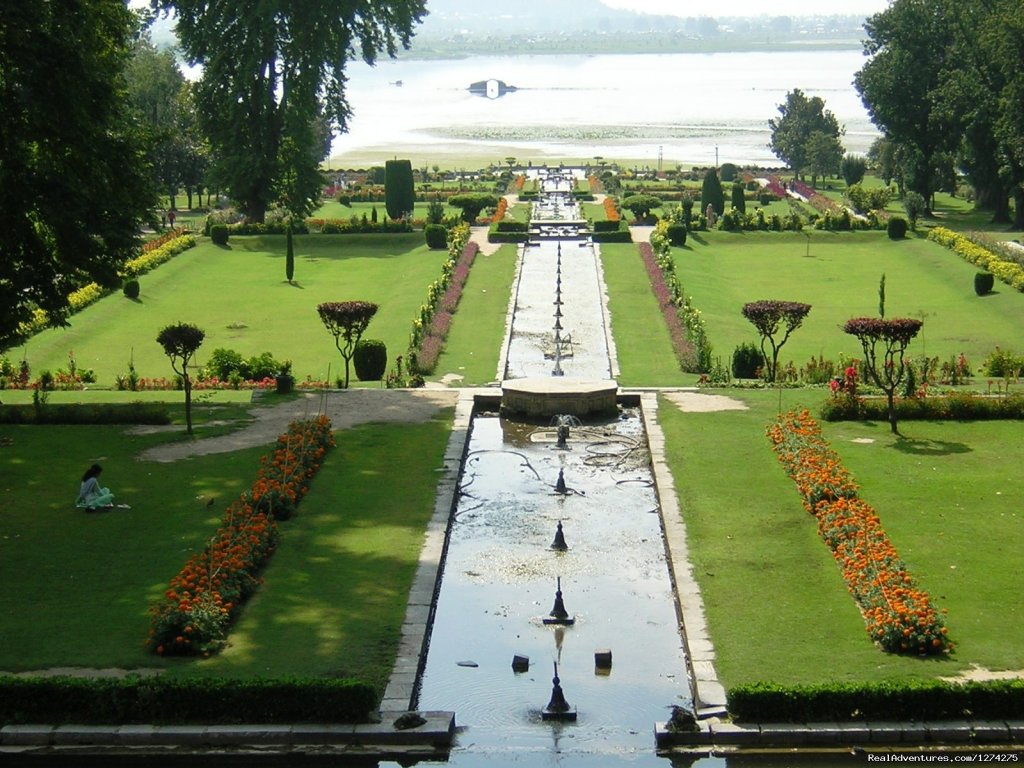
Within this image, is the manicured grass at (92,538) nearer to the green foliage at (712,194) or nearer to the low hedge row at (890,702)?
the low hedge row at (890,702)

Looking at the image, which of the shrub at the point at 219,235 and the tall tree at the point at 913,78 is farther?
the tall tree at the point at 913,78

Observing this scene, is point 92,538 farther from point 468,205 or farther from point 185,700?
point 468,205

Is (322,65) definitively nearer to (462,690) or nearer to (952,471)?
(952,471)

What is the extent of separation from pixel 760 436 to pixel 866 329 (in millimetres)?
2690

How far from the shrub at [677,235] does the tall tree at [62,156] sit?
97.8 ft

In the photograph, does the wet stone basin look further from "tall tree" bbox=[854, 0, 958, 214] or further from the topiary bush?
"tall tree" bbox=[854, 0, 958, 214]

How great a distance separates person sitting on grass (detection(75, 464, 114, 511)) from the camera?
24.7 m

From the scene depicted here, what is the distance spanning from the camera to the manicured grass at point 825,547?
18.5m

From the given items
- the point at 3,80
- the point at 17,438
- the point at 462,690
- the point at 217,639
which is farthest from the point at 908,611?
the point at 3,80

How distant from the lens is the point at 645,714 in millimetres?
17609

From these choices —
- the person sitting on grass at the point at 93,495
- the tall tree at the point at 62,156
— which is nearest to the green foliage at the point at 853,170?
the tall tree at the point at 62,156

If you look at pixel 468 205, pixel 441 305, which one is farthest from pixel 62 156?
pixel 468 205

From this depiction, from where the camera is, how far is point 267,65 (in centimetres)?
6272

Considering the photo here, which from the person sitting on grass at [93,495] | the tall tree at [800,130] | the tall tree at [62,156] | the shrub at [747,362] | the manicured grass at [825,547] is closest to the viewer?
the manicured grass at [825,547]
